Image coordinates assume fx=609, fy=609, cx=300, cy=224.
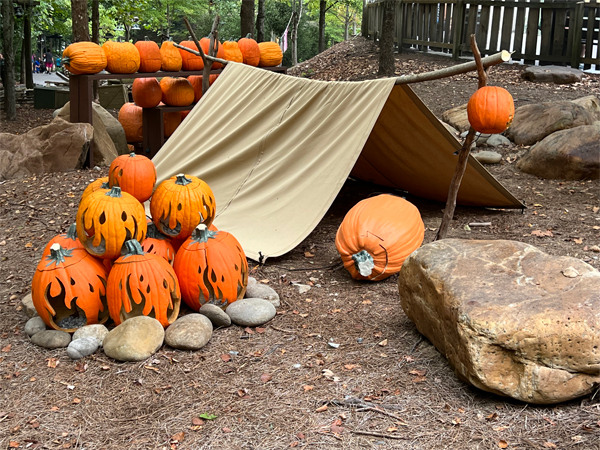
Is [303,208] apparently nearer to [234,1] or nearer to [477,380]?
[477,380]

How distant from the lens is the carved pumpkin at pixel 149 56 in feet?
26.4

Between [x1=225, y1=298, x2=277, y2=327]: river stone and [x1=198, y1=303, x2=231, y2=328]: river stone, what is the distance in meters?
0.07

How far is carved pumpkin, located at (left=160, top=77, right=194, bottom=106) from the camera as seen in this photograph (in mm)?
8789

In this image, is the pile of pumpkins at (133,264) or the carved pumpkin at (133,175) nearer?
the pile of pumpkins at (133,264)

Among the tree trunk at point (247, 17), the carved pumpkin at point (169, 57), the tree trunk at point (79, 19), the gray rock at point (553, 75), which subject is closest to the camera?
the carved pumpkin at point (169, 57)

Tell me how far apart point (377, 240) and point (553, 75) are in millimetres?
8404

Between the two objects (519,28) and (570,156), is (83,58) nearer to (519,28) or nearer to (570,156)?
(570,156)

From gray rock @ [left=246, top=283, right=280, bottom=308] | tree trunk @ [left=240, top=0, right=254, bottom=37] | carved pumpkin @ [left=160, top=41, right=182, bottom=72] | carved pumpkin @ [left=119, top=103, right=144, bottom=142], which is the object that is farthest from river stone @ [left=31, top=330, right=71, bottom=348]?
tree trunk @ [left=240, top=0, right=254, bottom=37]

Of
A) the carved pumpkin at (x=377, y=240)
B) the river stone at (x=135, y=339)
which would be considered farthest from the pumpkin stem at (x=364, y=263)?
the river stone at (x=135, y=339)

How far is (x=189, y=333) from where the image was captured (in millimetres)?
3643

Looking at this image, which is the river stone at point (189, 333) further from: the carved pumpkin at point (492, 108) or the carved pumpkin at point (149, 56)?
the carved pumpkin at point (149, 56)

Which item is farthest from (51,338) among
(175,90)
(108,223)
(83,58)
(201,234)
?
(175,90)

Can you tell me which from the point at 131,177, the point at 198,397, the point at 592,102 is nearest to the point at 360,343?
the point at 198,397

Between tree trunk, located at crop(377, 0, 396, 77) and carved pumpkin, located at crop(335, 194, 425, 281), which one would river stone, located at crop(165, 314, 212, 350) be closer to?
carved pumpkin, located at crop(335, 194, 425, 281)
